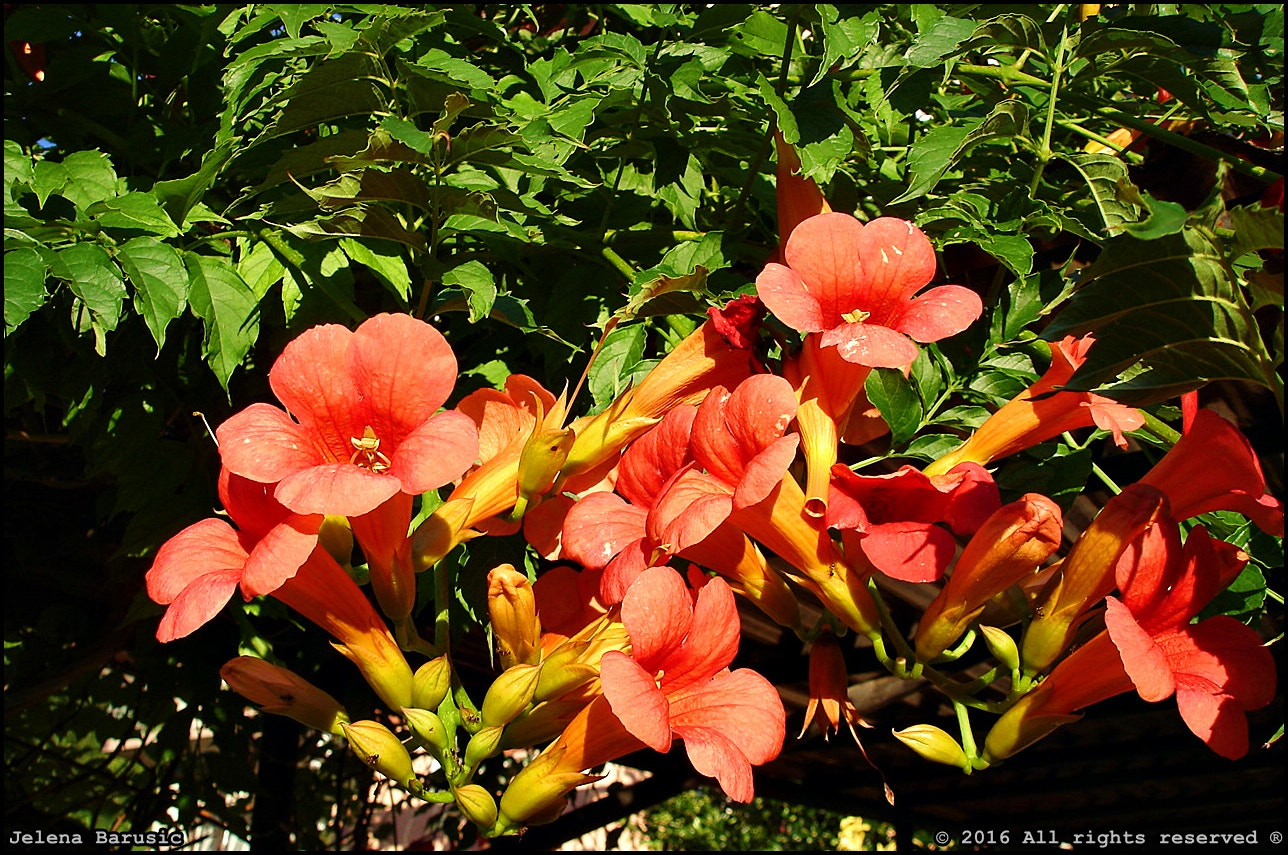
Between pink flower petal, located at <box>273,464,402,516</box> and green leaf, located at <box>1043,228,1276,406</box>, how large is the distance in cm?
75

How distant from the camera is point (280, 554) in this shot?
1034 mm

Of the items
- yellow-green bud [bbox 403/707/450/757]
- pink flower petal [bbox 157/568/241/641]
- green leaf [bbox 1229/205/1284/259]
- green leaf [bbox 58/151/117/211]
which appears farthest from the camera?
green leaf [bbox 58/151/117/211]

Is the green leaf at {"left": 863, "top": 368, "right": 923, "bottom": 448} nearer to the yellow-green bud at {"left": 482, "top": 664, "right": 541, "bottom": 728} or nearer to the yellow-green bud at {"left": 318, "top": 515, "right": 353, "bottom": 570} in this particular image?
the yellow-green bud at {"left": 482, "top": 664, "right": 541, "bottom": 728}

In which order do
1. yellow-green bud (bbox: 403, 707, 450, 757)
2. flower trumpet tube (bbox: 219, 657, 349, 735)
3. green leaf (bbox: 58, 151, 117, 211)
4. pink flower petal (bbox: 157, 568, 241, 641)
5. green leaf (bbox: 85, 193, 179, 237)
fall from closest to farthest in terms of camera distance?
pink flower petal (bbox: 157, 568, 241, 641) < yellow-green bud (bbox: 403, 707, 450, 757) < flower trumpet tube (bbox: 219, 657, 349, 735) < green leaf (bbox: 85, 193, 179, 237) < green leaf (bbox: 58, 151, 117, 211)

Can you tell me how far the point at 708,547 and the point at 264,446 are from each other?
562mm

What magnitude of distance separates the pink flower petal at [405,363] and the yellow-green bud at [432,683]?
295 mm

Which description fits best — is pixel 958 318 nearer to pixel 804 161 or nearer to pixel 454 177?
pixel 804 161

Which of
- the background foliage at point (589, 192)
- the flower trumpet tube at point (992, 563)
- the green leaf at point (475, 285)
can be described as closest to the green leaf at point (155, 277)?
the background foliage at point (589, 192)

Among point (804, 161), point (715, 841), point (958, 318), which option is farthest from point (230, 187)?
point (715, 841)

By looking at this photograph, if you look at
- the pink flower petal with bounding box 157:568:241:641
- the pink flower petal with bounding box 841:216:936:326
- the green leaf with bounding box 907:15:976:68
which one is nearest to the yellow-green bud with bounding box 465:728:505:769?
the pink flower petal with bounding box 157:568:241:641

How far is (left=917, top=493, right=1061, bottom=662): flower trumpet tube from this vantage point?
1077mm

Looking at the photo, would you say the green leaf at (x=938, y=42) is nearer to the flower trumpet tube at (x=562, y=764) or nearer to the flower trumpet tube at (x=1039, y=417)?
the flower trumpet tube at (x=1039, y=417)

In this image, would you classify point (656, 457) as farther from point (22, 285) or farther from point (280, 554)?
point (22, 285)

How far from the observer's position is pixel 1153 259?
38.4 inches
